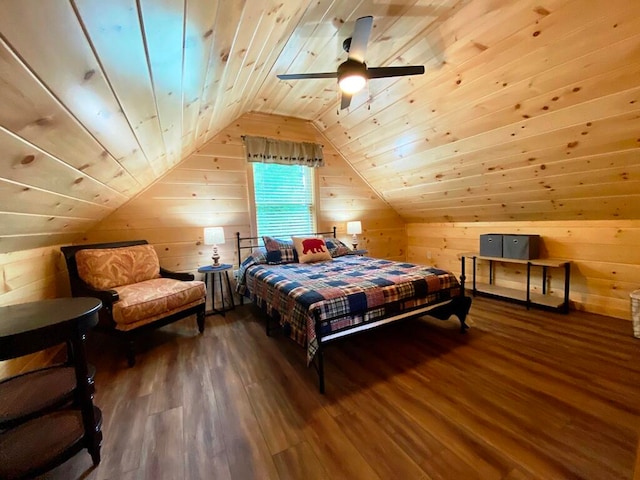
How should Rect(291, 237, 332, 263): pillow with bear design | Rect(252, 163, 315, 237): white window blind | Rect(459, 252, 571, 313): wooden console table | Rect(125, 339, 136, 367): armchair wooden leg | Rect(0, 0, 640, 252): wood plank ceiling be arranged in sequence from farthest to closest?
→ 1. Rect(252, 163, 315, 237): white window blind
2. Rect(291, 237, 332, 263): pillow with bear design
3. Rect(459, 252, 571, 313): wooden console table
4. Rect(125, 339, 136, 367): armchair wooden leg
5. Rect(0, 0, 640, 252): wood plank ceiling

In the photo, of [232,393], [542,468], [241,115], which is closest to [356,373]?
[232,393]

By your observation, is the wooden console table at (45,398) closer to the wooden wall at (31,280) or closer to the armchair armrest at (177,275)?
the wooden wall at (31,280)

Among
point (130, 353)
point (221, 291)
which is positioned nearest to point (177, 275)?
point (221, 291)

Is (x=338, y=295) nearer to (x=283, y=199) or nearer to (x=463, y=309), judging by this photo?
(x=463, y=309)

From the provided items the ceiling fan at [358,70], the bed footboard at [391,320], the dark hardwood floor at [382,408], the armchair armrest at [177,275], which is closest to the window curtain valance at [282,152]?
the armchair armrest at [177,275]

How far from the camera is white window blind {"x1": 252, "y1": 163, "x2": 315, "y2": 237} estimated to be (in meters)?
4.05

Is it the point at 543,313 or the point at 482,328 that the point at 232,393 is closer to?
the point at 482,328

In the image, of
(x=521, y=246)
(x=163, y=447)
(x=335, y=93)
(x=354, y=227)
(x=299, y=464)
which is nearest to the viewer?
(x=299, y=464)

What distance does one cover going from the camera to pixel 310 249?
3623 millimetres

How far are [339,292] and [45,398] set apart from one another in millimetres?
1758

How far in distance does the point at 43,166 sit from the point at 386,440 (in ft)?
7.08

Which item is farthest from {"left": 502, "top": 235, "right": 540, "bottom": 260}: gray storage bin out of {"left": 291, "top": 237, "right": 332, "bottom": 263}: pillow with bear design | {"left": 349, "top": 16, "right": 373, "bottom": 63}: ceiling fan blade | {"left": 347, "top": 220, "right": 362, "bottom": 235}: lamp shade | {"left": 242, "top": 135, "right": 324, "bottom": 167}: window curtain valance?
{"left": 349, "top": 16, "right": 373, "bottom": 63}: ceiling fan blade

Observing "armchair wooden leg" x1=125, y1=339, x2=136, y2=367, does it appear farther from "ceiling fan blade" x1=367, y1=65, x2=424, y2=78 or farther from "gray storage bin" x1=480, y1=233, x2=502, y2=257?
"gray storage bin" x1=480, y1=233, x2=502, y2=257

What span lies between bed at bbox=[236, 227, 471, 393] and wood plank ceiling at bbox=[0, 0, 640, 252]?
149cm
